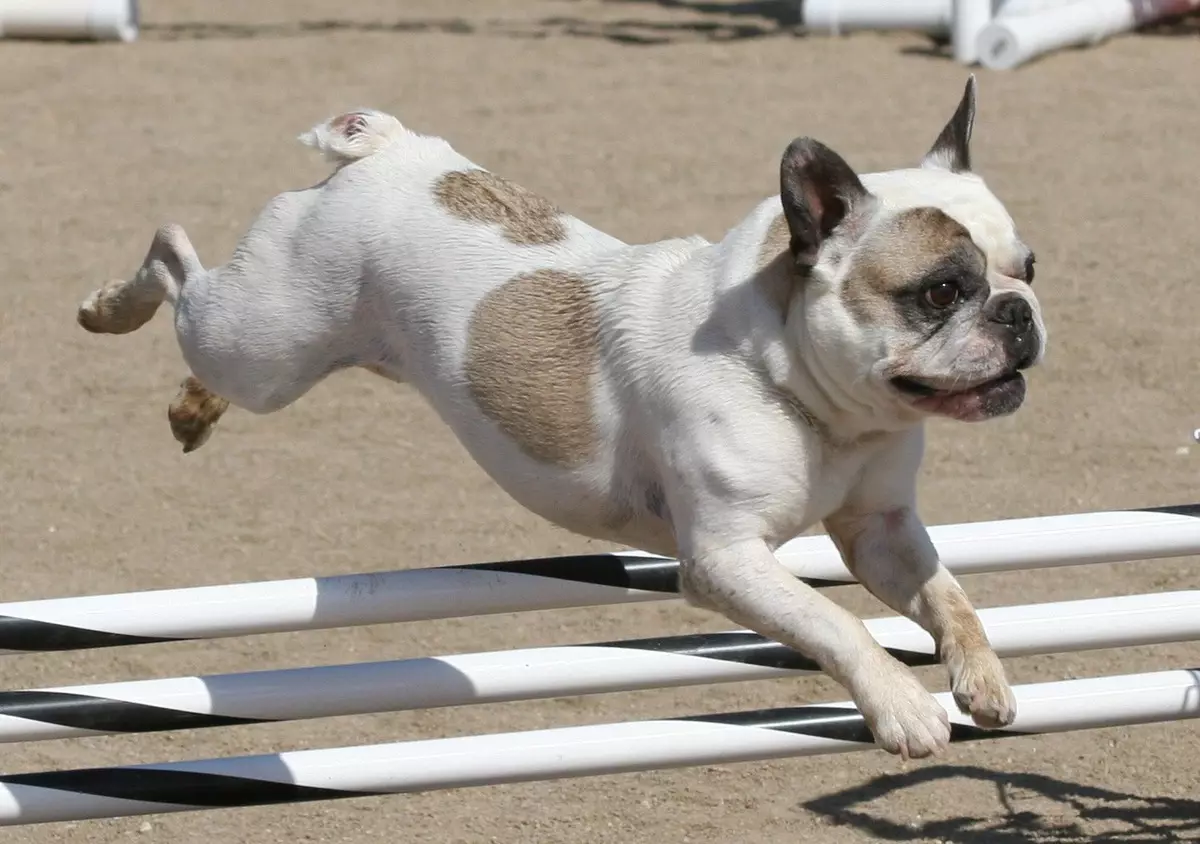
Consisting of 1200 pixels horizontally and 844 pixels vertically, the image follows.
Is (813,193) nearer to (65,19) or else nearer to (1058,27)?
(1058,27)

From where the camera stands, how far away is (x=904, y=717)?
3176mm

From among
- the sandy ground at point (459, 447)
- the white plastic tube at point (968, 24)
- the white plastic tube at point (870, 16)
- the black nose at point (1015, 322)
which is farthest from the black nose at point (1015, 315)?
the white plastic tube at point (870, 16)

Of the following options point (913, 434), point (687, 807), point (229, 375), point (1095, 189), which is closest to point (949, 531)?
point (913, 434)

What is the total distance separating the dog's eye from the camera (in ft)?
10.7

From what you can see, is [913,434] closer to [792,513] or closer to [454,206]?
[792,513]

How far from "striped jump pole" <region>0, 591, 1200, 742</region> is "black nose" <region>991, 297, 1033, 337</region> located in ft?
2.90

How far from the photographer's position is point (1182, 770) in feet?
16.4

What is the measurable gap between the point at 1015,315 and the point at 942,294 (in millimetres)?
124

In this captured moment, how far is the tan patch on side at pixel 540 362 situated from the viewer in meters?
3.60

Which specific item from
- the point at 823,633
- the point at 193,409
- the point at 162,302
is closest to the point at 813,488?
the point at 823,633

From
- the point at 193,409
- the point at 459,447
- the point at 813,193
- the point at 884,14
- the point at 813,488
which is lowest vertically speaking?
the point at 459,447

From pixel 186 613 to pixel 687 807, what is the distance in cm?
160

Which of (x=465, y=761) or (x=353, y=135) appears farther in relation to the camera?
(x=353, y=135)

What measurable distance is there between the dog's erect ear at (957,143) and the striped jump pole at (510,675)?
957 mm
